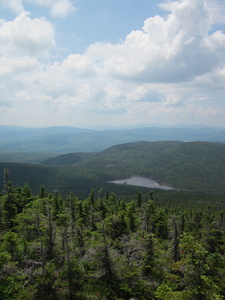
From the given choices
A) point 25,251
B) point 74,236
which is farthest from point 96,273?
point 74,236

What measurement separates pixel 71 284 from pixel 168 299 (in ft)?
27.2

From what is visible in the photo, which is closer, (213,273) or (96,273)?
(96,273)

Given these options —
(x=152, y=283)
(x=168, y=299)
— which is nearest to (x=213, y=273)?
(x=152, y=283)

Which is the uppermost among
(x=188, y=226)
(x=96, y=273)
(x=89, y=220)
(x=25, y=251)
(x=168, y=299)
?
(x=168, y=299)

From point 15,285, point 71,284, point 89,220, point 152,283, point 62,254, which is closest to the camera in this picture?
point 15,285

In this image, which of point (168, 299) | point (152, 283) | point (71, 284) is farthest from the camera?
point (152, 283)

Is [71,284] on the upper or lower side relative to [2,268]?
lower

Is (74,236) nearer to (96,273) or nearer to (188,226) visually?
(96,273)

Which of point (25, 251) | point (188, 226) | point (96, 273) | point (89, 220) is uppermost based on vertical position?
point (96, 273)

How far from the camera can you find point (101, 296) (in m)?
16.9

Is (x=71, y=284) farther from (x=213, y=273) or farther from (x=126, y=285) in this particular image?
(x=213, y=273)

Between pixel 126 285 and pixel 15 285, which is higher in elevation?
pixel 15 285

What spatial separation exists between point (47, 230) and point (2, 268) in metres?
7.18

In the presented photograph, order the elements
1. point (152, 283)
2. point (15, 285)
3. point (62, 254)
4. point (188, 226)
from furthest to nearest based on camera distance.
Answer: point (188, 226) → point (62, 254) → point (152, 283) → point (15, 285)
